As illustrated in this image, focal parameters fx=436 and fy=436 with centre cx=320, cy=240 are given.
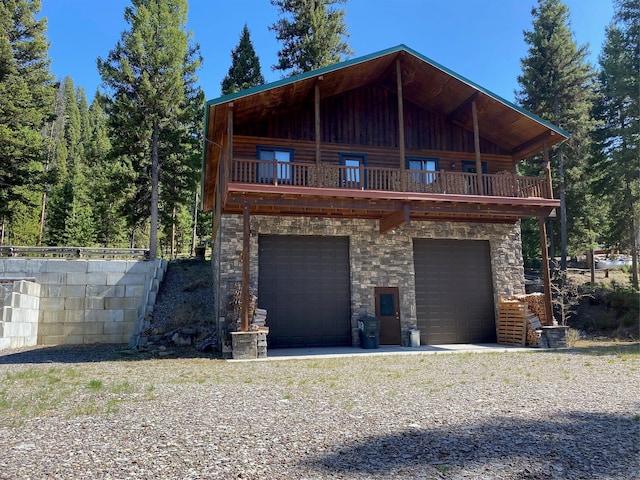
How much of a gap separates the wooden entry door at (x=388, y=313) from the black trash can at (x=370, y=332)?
850 mm

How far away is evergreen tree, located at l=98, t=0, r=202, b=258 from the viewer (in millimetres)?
22266

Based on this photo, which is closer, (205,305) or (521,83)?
(205,305)

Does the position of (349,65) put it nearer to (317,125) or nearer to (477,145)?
(317,125)

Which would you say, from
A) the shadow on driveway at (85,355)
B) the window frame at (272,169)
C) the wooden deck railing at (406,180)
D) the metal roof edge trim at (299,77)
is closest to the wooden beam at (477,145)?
the wooden deck railing at (406,180)

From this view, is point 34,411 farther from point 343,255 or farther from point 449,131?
point 449,131

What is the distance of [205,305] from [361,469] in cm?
1484

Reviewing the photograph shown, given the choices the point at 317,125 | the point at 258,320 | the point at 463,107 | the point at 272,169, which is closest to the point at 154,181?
the point at 272,169

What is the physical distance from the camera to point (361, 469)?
3.65 m

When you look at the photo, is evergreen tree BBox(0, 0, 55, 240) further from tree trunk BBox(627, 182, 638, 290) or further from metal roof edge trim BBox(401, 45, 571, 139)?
tree trunk BBox(627, 182, 638, 290)

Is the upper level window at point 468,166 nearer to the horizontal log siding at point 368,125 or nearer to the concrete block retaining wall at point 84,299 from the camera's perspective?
the horizontal log siding at point 368,125

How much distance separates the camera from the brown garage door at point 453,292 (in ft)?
51.7

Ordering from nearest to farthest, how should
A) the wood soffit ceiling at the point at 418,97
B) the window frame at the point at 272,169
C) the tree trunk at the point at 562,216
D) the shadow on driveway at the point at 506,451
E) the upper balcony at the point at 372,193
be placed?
the shadow on driveway at the point at 506,451 < the upper balcony at the point at 372,193 < the wood soffit ceiling at the point at 418,97 < the window frame at the point at 272,169 < the tree trunk at the point at 562,216

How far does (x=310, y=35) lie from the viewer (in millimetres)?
28391

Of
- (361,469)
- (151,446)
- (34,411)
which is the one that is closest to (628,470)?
(361,469)
